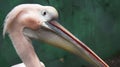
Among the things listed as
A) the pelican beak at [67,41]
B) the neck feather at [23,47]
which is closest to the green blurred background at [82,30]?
the neck feather at [23,47]

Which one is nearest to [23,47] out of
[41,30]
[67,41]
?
[41,30]

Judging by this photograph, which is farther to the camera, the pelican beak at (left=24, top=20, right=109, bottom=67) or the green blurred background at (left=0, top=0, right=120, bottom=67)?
the green blurred background at (left=0, top=0, right=120, bottom=67)

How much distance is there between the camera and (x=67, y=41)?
4.07 metres

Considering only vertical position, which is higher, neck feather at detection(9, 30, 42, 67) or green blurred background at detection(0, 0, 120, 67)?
neck feather at detection(9, 30, 42, 67)

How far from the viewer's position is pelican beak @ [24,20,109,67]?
4.04 meters

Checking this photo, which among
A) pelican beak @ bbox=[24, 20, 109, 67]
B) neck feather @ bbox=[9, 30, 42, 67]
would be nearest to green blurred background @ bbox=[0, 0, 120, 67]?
neck feather @ bbox=[9, 30, 42, 67]

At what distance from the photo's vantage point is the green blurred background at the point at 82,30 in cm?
568

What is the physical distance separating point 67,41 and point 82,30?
7.74ft

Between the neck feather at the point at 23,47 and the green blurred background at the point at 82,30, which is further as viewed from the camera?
the green blurred background at the point at 82,30

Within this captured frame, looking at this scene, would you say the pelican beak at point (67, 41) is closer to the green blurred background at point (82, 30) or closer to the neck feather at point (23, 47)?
the neck feather at point (23, 47)

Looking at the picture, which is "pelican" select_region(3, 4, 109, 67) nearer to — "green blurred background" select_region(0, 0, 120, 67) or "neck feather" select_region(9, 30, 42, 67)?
"neck feather" select_region(9, 30, 42, 67)

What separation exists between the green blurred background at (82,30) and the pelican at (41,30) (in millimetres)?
1318

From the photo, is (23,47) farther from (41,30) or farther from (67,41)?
(67,41)

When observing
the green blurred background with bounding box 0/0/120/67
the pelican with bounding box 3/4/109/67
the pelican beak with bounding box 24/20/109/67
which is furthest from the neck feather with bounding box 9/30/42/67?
the green blurred background with bounding box 0/0/120/67
